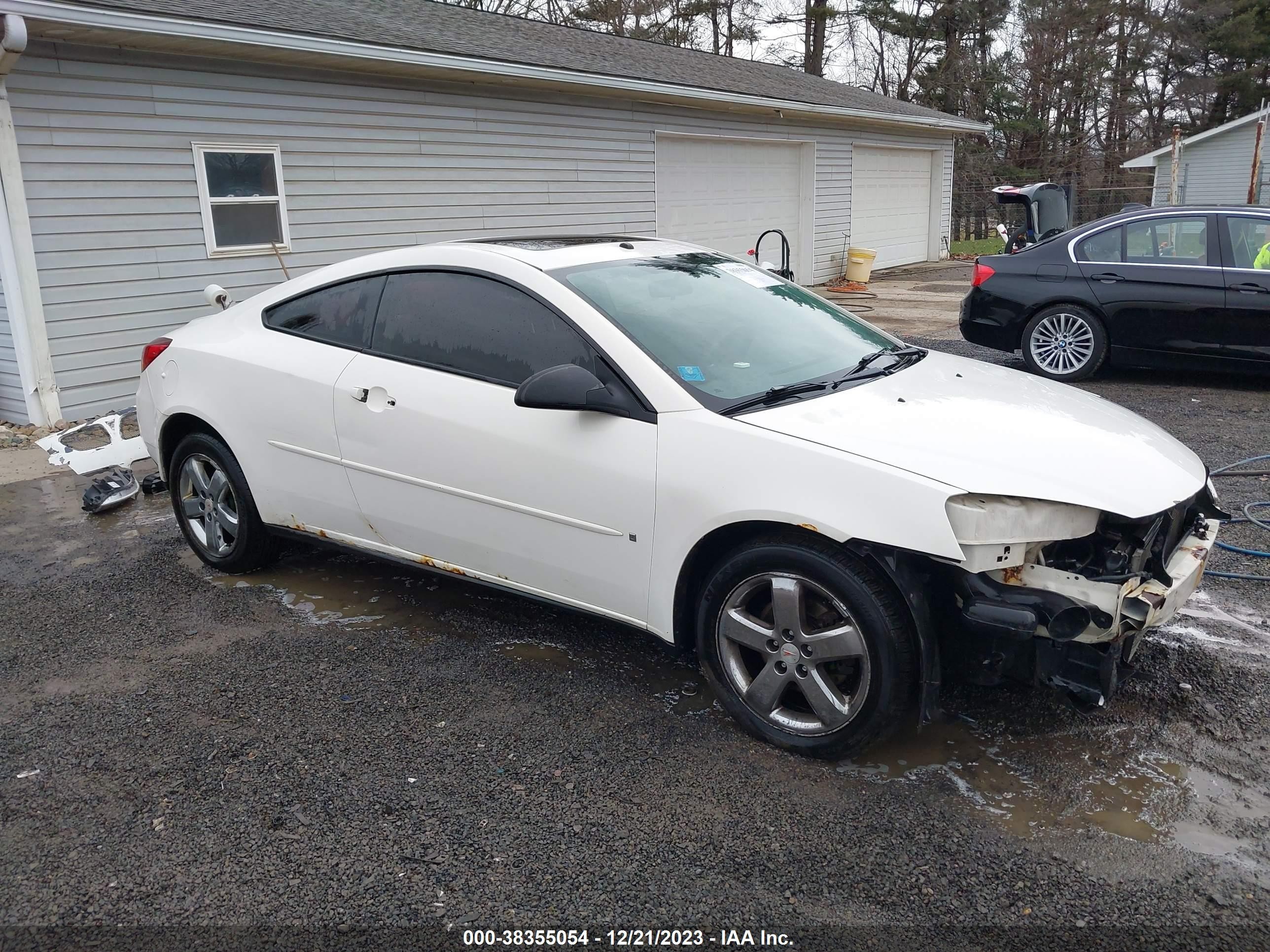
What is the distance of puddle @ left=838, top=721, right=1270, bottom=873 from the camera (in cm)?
280

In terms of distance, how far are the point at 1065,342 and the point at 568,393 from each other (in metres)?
6.79

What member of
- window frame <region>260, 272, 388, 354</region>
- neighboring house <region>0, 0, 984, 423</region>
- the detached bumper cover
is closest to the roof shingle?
neighboring house <region>0, 0, 984, 423</region>

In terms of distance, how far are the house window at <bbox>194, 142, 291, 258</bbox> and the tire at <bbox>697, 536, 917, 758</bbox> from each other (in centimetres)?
774

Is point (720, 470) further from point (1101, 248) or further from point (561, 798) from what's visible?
point (1101, 248)

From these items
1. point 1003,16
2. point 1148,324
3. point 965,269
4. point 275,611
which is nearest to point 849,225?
point 965,269

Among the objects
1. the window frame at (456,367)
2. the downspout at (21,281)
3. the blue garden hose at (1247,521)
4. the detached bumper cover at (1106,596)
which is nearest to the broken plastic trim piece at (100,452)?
the downspout at (21,281)

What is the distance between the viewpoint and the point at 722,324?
3.85m

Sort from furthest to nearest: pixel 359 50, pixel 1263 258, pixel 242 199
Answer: pixel 359 50 < pixel 242 199 < pixel 1263 258

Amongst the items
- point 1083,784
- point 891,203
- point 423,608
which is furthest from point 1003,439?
point 891,203

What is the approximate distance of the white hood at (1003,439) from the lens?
2951mm

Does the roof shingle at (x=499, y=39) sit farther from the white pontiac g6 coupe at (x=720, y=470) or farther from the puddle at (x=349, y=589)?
the white pontiac g6 coupe at (x=720, y=470)

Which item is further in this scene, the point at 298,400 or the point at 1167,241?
the point at 1167,241

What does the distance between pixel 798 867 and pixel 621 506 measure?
126cm

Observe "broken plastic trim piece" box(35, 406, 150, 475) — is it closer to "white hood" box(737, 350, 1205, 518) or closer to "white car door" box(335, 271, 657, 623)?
"white car door" box(335, 271, 657, 623)
